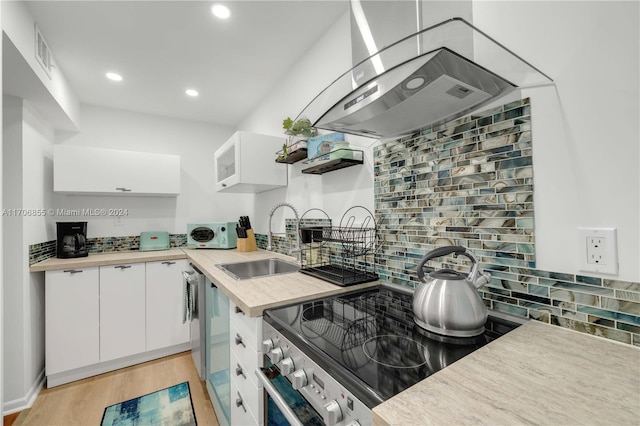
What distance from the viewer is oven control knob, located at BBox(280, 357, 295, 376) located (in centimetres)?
85

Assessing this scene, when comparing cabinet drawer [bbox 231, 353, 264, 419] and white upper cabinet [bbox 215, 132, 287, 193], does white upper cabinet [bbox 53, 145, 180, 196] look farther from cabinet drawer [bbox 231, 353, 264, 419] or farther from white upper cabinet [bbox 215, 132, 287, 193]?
cabinet drawer [bbox 231, 353, 264, 419]

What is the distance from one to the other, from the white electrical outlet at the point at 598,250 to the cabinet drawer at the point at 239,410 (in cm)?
122

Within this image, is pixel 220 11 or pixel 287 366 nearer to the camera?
pixel 287 366

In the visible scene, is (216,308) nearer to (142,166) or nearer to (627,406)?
(627,406)

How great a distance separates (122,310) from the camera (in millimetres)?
2348

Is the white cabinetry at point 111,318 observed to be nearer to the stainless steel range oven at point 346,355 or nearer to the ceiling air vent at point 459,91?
the stainless steel range oven at point 346,355

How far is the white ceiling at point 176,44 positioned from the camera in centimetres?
166

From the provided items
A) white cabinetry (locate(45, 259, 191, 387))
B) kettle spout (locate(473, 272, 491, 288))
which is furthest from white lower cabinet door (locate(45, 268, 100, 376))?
kettle spout (locate(473, 272, 491, 288))

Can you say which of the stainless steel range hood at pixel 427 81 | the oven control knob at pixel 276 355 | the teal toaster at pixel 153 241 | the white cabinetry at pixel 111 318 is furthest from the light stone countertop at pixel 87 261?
the stainless steel range hood at pixel 427 81

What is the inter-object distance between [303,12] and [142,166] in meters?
2.09

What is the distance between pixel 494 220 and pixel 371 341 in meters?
0.61

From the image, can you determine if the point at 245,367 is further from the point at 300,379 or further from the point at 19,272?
the point at 19,272

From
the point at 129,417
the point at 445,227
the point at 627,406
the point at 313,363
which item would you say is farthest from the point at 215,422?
the point at 627,406

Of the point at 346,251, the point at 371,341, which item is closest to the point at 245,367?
the point at 371,341
